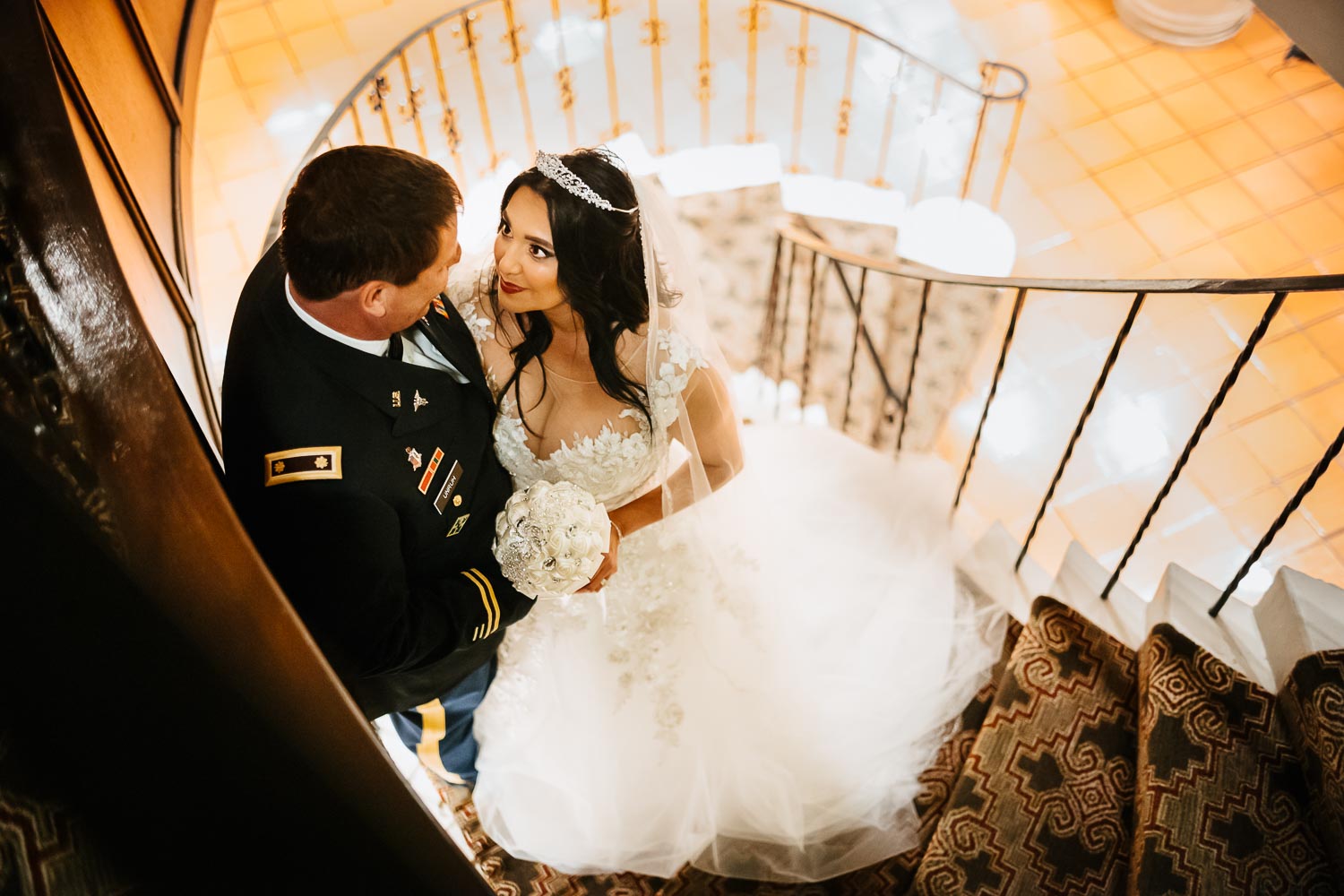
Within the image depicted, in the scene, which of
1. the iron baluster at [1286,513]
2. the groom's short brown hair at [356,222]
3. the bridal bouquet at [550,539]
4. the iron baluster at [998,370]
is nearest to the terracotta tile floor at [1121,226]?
the iron baluster at [998,370]

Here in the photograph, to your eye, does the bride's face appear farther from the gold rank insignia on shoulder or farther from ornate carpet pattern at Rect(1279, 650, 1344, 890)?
ornate carpet pattern at Rect(1279, 650, 1344, 890)

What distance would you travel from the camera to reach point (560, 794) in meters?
2.52

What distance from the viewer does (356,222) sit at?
180 centimetres

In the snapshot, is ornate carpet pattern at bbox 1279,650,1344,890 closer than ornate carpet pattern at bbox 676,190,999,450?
Yes

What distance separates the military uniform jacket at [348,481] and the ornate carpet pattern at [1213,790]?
162 cm

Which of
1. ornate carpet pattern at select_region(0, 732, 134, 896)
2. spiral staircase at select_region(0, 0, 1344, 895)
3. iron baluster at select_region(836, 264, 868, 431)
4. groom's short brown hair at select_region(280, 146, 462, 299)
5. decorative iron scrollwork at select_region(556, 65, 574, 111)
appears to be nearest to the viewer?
ornate carpet pattern at select_region(0, 732, 134, 896)

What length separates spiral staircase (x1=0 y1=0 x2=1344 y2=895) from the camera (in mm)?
967

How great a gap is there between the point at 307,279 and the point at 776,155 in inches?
165

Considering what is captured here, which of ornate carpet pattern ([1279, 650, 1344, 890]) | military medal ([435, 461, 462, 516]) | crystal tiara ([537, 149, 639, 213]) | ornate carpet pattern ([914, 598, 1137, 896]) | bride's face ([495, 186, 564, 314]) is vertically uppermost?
crystal tiara ([537, 149, 639, 213])

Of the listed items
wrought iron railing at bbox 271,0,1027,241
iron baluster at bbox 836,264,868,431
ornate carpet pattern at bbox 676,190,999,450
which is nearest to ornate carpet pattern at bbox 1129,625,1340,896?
iron baluster at bbox 836,264,868,431

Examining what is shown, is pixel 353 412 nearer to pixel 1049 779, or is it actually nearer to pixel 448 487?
pixel 448 487

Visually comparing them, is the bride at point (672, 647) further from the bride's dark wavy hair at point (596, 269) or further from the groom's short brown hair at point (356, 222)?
the groom's short brown hair at point (356, 222)

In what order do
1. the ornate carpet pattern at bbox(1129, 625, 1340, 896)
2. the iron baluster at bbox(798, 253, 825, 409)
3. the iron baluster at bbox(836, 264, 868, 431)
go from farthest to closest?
the iron baluster at bbox(798, 253, 825, 409) → the iron baluster at bbox(836, 264, 868, 431) → the ornate carpet pattern at bbox(1129, 625, 1340, 896)

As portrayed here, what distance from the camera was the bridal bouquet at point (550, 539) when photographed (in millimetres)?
2105
